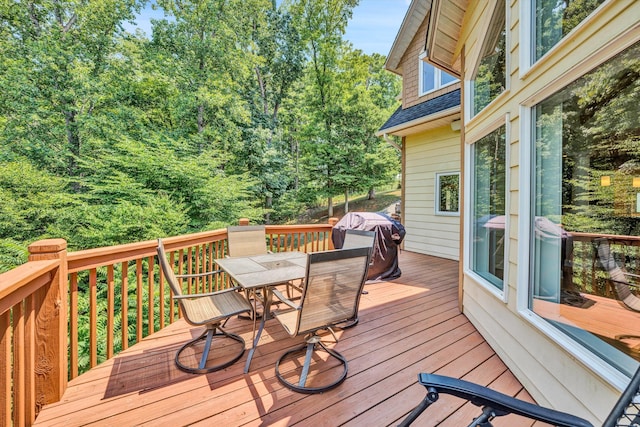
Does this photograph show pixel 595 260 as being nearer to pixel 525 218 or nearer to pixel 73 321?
pixel 525 218

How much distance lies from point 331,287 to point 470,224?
2.15m

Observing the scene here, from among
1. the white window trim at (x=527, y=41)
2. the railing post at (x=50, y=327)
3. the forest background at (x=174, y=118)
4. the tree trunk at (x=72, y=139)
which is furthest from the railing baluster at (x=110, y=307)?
the tree trunk at (x=72, y=139)

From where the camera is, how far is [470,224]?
336cm

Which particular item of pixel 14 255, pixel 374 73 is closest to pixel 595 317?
pixel 14 255

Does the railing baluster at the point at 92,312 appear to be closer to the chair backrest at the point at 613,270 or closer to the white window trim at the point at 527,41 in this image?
the white window trim at the point at 527,41

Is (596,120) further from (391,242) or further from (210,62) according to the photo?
(210,62)

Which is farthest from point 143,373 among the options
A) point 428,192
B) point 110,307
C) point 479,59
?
point 428,192

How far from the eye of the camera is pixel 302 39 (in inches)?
559

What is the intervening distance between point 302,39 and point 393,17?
600cm

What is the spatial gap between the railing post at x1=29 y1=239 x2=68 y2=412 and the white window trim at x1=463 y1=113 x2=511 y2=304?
3514mm

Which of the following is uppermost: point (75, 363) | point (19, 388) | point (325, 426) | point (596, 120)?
point (596, 120)

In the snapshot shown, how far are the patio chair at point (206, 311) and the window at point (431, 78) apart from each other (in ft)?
22.2

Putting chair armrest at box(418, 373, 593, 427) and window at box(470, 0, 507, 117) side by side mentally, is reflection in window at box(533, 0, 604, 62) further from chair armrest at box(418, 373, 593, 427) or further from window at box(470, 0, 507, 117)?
chair armrest at box(418, 373, 593, 427)

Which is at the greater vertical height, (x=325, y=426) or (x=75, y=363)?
(x=75, y=363)
